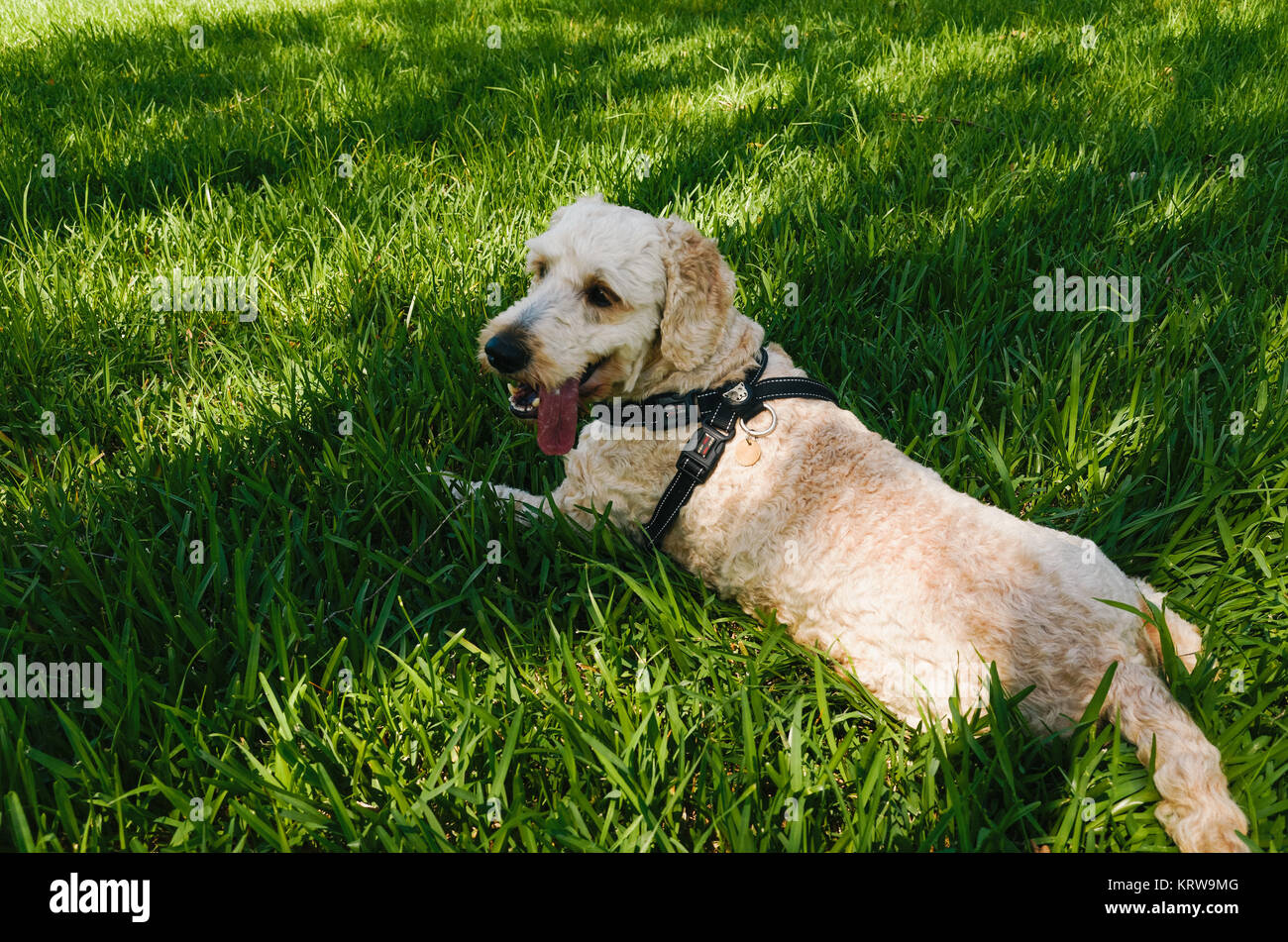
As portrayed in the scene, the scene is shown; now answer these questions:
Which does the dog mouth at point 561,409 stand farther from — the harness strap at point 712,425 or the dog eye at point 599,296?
the harness strap at point 712,425

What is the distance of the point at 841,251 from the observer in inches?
151

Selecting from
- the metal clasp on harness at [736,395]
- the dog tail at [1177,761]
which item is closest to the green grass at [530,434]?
the dog tail at [1177,761]

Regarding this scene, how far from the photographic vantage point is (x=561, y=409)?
265cm

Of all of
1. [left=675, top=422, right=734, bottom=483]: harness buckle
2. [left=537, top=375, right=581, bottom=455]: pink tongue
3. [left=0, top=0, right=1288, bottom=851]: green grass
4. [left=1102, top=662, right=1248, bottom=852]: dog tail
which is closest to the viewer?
[left=1102, top=662, right=1248, bottom=852]: dog tail

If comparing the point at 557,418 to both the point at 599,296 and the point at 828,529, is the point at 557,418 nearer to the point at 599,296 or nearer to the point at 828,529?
the point at 599,296

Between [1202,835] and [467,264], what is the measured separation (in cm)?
350

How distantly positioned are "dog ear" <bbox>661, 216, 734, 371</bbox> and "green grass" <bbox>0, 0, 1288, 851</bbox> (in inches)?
26.9

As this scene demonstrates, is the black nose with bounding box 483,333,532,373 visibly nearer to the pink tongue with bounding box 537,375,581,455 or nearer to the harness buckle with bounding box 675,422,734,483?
the pink tongue with bounding box 537,375,581,455

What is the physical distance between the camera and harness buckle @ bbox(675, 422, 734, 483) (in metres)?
2.49

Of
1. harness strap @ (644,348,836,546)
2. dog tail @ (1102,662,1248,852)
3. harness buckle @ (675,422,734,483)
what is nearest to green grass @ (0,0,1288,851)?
dog tail @ (1102,662,1248,852)

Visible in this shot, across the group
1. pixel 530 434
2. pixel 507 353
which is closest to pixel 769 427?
pixel 507 353

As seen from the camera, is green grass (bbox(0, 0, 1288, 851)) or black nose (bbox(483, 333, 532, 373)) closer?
green grass (bbox(0, 0, 1288, 851))
